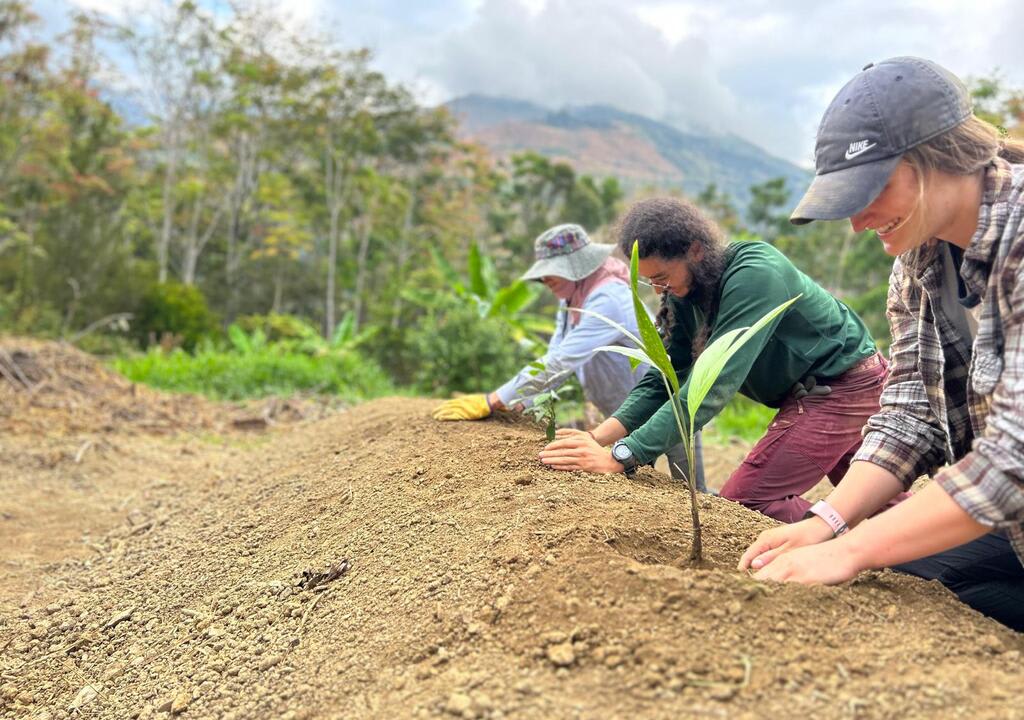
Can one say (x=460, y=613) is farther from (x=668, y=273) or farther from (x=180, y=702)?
(x=668, y=273)

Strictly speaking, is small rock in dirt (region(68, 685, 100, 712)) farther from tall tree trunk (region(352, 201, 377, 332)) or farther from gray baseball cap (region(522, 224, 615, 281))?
tall tree trunk (region(352, 201, 377, 332))

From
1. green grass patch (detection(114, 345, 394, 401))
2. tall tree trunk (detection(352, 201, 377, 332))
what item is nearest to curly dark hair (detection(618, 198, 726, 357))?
green grass patch (detection(114, 345, 394, 401))

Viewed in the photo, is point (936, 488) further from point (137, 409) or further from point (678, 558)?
point (137, 409)

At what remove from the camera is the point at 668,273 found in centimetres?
247

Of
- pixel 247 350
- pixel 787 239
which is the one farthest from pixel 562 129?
pixel 247 350

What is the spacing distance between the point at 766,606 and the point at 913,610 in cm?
35

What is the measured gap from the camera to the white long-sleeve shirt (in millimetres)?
3211

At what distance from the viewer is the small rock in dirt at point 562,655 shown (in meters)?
1.37

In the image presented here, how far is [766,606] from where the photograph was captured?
1.46m

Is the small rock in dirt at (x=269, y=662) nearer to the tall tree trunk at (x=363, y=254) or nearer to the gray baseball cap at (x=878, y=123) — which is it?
the gray baseball cap at (x=878, y=123)

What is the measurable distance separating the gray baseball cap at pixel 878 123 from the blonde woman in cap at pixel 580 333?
1766mm

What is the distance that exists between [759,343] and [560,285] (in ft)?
4.68

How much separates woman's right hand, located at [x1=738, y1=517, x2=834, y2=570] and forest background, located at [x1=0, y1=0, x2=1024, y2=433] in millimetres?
6059

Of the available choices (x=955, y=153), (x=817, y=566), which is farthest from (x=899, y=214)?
(x=817, y=566)
